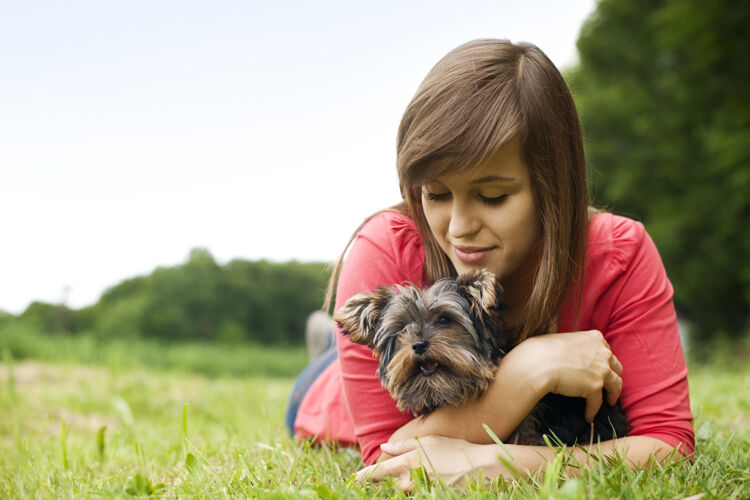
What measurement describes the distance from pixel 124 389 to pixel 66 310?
4.03 meters

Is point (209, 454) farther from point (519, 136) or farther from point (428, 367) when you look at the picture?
point (519, 136)

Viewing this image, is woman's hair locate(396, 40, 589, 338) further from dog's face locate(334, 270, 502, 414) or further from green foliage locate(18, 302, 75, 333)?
green foliage locate(18, 302, 75, 333)

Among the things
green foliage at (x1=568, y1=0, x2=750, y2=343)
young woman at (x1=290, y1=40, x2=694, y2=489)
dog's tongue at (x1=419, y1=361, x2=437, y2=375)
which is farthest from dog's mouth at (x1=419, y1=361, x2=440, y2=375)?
green foliage at (x1=568, y1=0, x2=750, y2=343)

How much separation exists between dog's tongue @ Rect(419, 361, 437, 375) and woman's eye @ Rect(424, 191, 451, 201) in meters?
0.68

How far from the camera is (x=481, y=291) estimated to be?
7.84 feet

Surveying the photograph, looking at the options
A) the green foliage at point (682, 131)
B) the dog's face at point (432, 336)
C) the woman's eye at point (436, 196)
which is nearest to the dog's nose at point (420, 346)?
the dog's face at point (432, 336)

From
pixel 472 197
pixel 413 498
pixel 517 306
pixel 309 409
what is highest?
pixel 472 197

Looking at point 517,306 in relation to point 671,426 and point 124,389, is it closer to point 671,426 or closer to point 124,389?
point 671,426

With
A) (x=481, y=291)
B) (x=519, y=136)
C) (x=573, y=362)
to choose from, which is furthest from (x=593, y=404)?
(x=519, y=136)

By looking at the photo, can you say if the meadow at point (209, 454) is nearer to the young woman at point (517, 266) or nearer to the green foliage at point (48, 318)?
the young woman at point (517, 266)

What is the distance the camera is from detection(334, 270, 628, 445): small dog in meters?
2.46

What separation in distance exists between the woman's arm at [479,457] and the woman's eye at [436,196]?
97 cm

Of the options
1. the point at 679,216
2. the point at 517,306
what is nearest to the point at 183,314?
the point at 517,306

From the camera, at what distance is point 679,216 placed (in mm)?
14297
